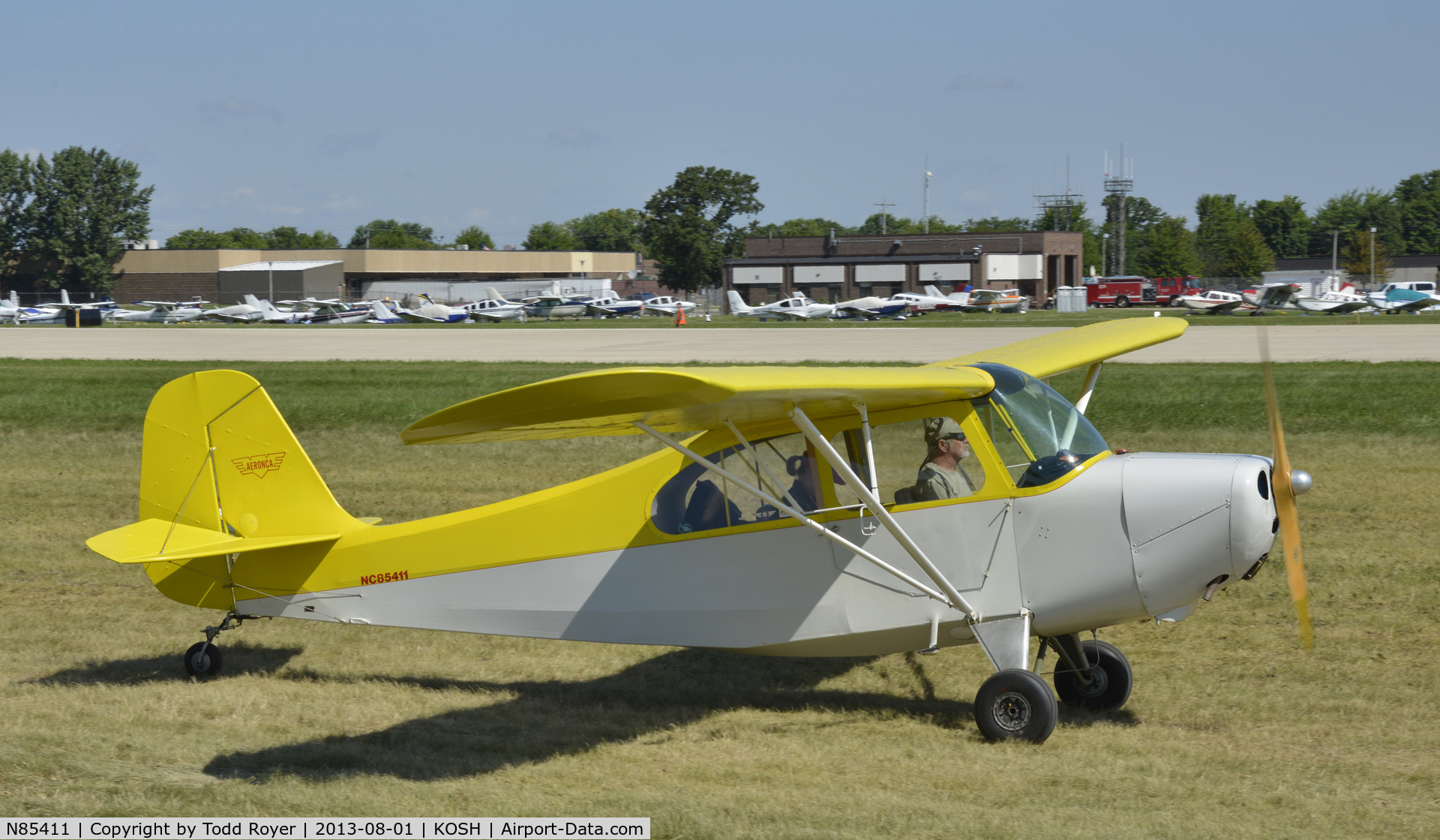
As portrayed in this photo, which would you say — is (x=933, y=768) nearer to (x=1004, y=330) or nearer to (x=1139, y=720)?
(x=1139, y=720)

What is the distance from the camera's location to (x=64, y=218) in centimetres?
11856

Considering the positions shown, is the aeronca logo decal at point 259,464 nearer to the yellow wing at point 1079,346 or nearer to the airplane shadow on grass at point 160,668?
the airplane shadow on grass at point 160,668

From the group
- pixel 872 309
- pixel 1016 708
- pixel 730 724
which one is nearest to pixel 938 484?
pixel 1016 708

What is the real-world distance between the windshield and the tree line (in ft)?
427

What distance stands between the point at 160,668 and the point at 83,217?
423 feet

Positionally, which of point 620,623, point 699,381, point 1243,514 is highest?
point 699,381

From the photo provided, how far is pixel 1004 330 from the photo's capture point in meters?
49.5

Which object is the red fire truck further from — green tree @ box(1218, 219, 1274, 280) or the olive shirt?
the olive shirt

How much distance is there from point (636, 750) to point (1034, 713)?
223 centimetres

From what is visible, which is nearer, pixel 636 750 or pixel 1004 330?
pixel 636 750

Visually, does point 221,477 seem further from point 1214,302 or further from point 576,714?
point 1214,302

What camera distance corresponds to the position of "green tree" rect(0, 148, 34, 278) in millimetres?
119938

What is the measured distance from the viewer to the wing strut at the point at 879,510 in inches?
238

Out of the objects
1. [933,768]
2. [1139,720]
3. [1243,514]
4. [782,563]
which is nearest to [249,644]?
[782,563]
